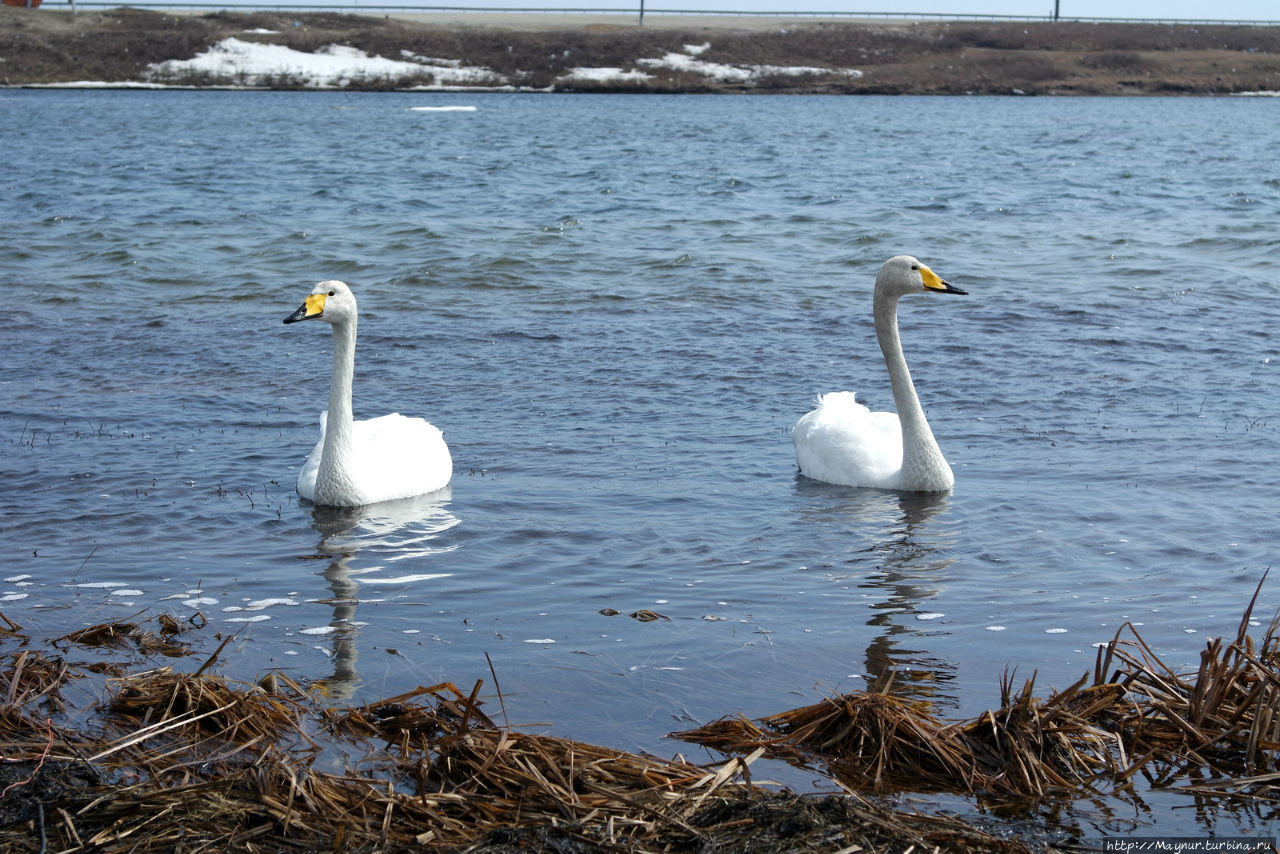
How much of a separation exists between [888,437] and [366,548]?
10.6 ft

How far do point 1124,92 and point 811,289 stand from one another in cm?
7090

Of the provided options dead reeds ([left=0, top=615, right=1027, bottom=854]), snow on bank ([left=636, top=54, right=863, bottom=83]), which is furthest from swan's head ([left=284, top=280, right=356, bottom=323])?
snow on bank ([left=636, top=54, right=863, bottom=83])

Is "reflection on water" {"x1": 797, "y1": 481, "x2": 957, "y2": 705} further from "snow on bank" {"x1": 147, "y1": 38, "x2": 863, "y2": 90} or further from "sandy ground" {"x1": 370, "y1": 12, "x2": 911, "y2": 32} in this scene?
"sandy ground" {"x1": 370, "y1": 12, "x2": 911, "y2": 32}

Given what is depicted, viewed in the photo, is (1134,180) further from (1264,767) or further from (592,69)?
(592,69)

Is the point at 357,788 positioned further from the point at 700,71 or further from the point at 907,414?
the point at 700,71

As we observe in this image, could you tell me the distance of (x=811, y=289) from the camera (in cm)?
1412

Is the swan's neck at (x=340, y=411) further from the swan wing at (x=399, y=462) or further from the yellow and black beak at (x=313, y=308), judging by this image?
the yellow and black beak at (x=313, y=308)

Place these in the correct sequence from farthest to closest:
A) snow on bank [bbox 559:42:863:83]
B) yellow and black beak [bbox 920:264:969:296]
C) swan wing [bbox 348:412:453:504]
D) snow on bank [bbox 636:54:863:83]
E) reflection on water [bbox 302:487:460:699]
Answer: snow on bank [bbox 636:54:863:83]
snow on bank [bbox 559:42:863:83]
yellow and black beak [bbox 920:264:969:296]
swan wing [bbox 348:412:453:504]
reflection on water [bbox 302:487:460:699]

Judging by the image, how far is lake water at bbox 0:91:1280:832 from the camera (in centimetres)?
511

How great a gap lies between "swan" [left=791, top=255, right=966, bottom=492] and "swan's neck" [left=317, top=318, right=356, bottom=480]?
261 centimetres

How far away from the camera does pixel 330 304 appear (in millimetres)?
7469

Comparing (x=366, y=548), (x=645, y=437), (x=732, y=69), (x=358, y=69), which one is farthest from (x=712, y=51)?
(x=366, y=548)

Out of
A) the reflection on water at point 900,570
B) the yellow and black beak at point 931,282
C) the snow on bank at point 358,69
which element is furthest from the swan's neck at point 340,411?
the snow on bank at point 358,69

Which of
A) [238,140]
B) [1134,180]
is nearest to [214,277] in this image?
[1134,180]
